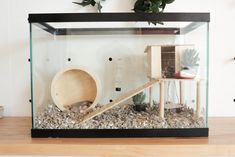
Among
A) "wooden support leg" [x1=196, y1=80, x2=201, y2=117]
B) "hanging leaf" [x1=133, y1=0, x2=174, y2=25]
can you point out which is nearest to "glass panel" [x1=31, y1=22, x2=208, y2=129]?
"wooden support leg" [x1=196, y1=80, x2=201, y2=117]

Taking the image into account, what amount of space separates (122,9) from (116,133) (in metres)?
0.44

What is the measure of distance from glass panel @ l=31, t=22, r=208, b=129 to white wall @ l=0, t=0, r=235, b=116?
0.23 meters

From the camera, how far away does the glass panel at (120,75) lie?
0.64 metres

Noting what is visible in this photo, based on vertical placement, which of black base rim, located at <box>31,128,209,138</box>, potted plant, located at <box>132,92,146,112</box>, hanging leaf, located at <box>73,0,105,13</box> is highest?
hanging leaf, located at <box>73,0,105,13</box>

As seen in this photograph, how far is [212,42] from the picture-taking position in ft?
2.93

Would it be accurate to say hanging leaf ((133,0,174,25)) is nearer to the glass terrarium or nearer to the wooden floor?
the glass terrarium

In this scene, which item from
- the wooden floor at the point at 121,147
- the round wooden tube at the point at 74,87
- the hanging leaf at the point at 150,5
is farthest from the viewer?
the hanging leaf at the point at 150,5

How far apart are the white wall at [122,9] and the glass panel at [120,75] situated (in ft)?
0.77

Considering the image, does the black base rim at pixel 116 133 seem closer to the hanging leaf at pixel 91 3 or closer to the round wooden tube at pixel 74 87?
the round wooden tube at pixel 74 87

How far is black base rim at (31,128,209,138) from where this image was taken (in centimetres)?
64

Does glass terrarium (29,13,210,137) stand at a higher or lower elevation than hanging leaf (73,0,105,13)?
lower

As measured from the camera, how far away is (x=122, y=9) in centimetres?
90

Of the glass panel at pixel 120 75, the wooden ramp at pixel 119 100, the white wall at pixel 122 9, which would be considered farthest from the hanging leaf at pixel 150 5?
the wooden ramp at pixel 119 100

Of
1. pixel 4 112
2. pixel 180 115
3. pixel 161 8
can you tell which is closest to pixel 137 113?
pixel 180 115
